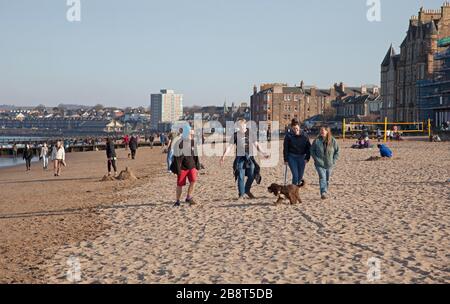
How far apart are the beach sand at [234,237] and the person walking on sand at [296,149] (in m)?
0.92

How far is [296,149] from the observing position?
12797 mm

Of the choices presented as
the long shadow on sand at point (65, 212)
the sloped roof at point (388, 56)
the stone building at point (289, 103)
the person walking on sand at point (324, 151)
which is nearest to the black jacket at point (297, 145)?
the person walking on sand at point (324, 151)

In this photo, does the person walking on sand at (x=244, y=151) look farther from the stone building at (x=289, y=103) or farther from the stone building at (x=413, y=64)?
the stone building at (x=289, y=103)

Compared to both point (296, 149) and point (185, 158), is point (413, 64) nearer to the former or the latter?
point (296, 149)

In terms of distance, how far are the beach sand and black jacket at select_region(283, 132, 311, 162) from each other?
1187mm

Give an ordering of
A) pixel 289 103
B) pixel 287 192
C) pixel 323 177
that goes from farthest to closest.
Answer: pixel 289 103 → pixel 323 177 → pixel 287 192

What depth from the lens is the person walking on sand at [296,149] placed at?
12766 millimetres

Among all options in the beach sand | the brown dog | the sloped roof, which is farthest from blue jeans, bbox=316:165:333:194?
the sloped roof

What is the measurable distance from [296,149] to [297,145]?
0.10 m

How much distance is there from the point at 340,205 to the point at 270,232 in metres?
3.28

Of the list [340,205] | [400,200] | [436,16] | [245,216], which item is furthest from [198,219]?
[436,16]

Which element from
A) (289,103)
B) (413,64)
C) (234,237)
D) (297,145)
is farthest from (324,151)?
(289,103)

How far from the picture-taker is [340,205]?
12.4 metres

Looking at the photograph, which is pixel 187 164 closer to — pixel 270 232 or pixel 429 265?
pixel 270 232
